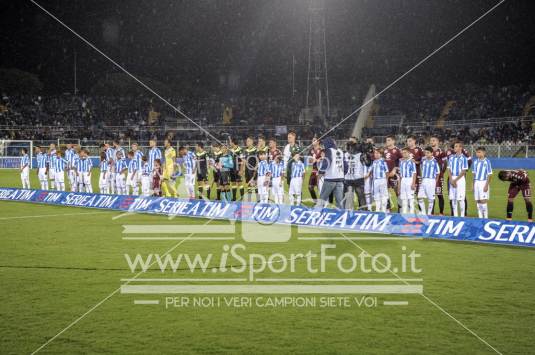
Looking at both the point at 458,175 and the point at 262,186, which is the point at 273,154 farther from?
the point at 458,175

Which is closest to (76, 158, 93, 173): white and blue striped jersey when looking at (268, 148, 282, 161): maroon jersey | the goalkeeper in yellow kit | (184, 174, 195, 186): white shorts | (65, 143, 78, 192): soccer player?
(65, 143, 78, 192): soccer player

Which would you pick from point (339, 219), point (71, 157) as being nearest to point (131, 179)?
point (71, 157)

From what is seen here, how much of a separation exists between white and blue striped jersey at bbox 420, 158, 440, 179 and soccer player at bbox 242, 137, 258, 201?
18.7ft

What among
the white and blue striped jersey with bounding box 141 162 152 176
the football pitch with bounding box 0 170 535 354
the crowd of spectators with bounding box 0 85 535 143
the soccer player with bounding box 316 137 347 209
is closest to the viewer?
the football pitch with bounding box 0 170 535 354

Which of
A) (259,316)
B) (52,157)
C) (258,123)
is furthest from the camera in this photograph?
(258,123)

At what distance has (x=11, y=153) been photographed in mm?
42594

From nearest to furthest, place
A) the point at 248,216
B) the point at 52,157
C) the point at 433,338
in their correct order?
1. the point at 433,338
2. the point at 248,216
3. the point at 52,157

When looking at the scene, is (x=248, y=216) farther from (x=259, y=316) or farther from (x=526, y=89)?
(x=526, y=89)

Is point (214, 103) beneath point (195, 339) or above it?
above

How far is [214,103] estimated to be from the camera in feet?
207

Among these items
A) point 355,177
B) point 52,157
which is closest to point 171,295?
point 355,177

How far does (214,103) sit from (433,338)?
58.4 m

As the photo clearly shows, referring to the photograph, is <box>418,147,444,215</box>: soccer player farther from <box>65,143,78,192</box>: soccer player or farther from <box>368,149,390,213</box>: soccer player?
<box>65,143,78,192</box>: soccer player

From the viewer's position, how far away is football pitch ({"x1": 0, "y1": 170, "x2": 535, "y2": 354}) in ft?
19.3
